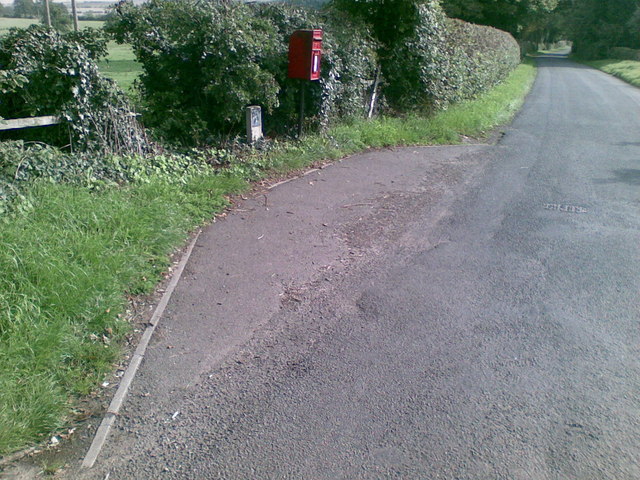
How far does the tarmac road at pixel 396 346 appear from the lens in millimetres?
3383

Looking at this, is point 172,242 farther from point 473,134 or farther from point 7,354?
point 473,134

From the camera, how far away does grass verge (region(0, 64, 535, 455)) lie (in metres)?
3.63

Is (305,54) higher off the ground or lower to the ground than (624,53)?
higher

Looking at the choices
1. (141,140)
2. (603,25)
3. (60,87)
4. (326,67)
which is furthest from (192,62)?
(603,25)

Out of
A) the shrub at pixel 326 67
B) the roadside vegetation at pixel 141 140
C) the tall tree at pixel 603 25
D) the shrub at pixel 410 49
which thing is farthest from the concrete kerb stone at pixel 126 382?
the tall tree at pixel 603 25

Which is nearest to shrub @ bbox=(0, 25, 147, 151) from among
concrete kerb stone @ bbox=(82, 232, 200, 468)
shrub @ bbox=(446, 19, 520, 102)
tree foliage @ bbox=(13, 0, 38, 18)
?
concrete kerb stone @ bbox=(82, 232, 200, 468)

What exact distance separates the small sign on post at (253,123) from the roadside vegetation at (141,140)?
0.17m

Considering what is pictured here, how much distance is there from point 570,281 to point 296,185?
4241 mm

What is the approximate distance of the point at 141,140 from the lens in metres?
7.89

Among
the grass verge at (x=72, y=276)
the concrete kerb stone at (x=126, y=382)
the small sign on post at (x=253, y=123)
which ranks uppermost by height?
the small sign on post at (x=253, y=123)

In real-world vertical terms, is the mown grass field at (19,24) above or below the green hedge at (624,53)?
above

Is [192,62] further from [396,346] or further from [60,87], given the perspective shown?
[396,346]

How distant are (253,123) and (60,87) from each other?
3254mm

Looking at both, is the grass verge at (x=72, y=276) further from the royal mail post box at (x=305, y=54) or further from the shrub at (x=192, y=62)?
the royal mail post box at (x=305, y=54)
